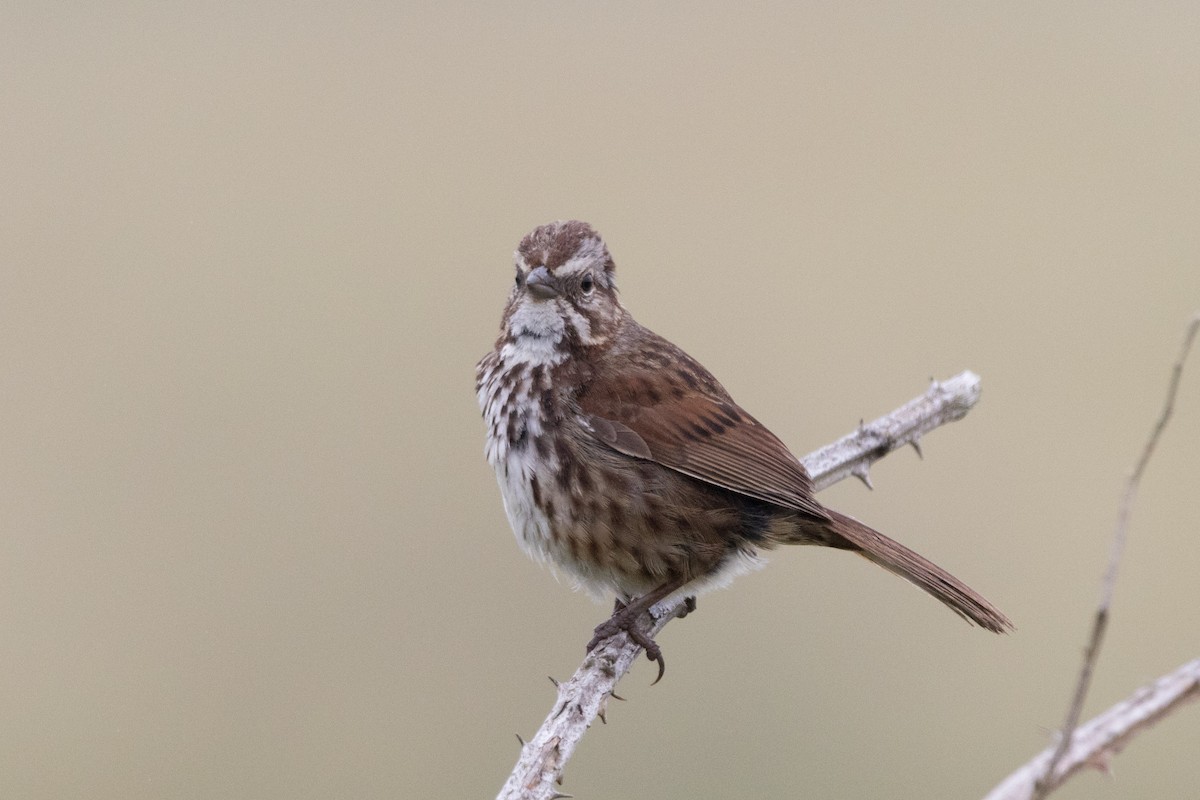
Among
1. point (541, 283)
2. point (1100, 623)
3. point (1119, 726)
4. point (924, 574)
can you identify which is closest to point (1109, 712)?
point (1119, 726)

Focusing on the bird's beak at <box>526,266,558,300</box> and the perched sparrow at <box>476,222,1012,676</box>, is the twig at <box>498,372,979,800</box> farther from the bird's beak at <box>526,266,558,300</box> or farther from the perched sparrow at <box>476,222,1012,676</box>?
the bird's beak at <box>526,266,558,300</box>

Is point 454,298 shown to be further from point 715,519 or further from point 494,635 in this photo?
point 715,519

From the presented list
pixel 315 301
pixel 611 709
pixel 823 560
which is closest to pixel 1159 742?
pixel 823 560

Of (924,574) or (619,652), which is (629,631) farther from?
(924,574)

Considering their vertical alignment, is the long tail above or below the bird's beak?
below

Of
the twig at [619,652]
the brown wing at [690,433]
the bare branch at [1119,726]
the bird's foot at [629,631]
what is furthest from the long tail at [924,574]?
the bare branch at [1119,726]

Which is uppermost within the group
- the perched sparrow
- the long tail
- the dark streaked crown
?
the dark streaked crown

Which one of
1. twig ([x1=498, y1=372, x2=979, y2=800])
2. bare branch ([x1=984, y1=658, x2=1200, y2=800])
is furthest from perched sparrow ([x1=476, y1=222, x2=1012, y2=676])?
bare branch ([x1=984, y1=658, x2=1200, y2=800])
